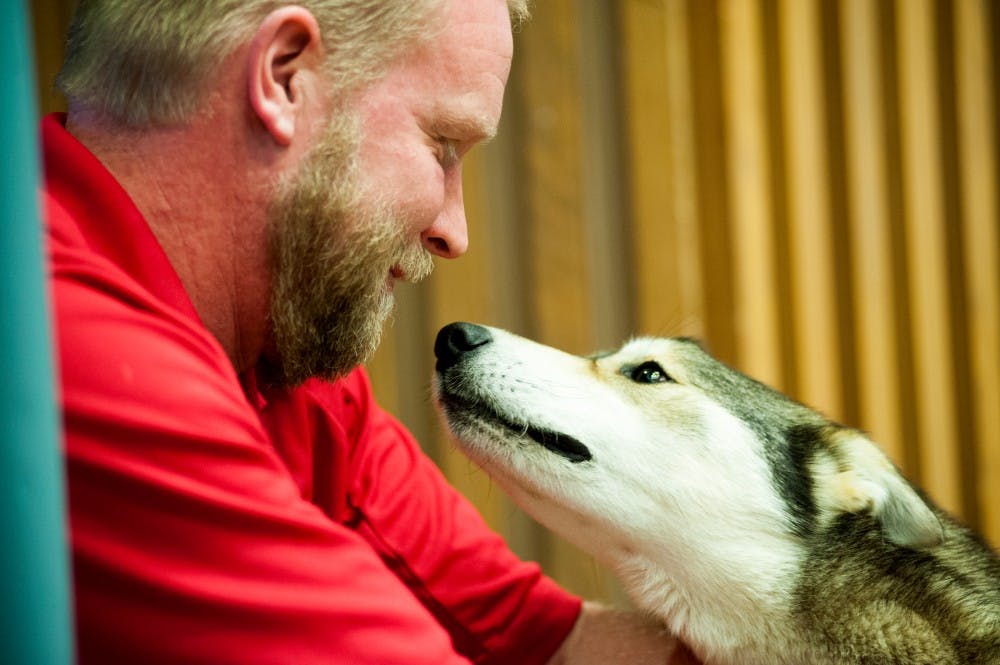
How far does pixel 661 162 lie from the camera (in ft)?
8.63

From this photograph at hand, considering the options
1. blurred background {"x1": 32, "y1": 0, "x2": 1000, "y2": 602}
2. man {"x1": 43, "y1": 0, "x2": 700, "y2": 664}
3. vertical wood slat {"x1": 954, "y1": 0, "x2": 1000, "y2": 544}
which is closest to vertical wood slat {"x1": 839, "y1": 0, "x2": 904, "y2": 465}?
blurred background {"x1": 32, "y1": 0, "x2": 1000, "y2": 602}

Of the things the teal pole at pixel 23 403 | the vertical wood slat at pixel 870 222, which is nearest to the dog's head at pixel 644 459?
the teal pole at pixel 23 403

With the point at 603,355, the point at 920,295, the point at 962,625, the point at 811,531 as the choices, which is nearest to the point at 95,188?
the point at 603,355

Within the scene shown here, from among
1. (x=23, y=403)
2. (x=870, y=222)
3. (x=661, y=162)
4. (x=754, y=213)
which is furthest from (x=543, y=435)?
(x=870, y=222)

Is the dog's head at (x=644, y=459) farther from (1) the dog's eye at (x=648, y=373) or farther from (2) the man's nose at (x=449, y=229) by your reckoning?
(2) the man's nose at (x=449, y=229)

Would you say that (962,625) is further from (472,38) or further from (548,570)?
(548,570)

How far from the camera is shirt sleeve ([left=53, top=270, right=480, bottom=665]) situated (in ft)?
2.35

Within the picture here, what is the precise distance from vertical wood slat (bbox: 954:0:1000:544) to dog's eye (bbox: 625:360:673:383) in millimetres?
1702

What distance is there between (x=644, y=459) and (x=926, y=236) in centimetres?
180

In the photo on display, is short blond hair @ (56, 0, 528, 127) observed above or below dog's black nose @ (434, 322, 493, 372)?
above

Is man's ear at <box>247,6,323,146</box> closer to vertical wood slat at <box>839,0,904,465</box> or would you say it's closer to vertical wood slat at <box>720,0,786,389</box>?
vertical wood slat at <box>720,0,786,389</box>

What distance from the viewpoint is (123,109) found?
110cm

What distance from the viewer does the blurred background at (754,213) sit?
2590mm

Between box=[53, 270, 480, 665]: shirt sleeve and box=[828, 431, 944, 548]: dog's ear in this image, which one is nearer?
box=[53, 270, 480, 665]: shirt sleeve
